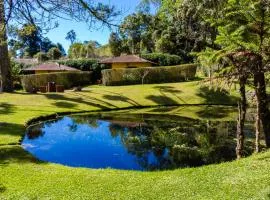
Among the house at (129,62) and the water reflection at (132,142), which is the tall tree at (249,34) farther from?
the house at (129,62)

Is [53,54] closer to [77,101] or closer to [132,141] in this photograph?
[77,101]

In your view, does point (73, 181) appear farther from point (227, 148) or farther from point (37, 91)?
point (37, 91)

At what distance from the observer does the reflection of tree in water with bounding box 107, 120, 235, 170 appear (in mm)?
17047

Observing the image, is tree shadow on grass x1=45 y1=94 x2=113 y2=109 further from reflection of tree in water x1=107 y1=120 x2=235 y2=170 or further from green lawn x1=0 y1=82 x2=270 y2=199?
green lawn x1=0 y1=82 x2=270 y2=199

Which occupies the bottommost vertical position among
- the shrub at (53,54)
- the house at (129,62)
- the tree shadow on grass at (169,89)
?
the tree shadow on grass at (169,89)

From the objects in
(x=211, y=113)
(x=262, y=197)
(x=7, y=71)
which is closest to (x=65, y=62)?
(x=7, y=71)

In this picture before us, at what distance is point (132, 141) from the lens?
70.8 feet

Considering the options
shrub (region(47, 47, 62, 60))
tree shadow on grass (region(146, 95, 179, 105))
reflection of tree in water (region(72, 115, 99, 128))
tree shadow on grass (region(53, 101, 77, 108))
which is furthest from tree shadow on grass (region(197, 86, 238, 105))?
shrub (region(47, 47, 62, 60))

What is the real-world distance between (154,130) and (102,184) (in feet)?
45.9

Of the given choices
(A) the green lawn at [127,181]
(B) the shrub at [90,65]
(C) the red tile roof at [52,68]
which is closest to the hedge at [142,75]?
(B) the shrub at [90,65]

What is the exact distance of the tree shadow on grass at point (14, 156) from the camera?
1497 centimetres

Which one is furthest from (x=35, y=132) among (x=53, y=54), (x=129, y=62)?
(x=53, y=54)

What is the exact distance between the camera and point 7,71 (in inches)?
1587

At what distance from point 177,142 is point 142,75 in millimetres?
28386
